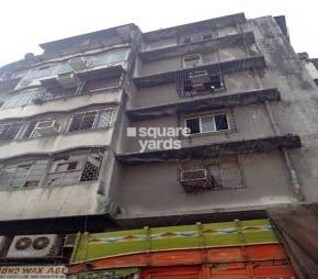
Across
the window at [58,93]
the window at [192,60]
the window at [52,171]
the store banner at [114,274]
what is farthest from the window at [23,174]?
the window at [192,60]

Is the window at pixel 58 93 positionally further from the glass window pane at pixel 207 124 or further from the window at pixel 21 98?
the glass window pane at pixel 207 124

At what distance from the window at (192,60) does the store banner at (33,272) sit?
1183 centimetres

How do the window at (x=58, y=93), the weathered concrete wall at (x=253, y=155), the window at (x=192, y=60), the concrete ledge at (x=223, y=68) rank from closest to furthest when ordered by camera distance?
the weathered concrete wall at (x=253, y=155)
the concrete ledge at (x=223, y=68)
the window at (x=58, y=93)
the window at (x=192, y=60)

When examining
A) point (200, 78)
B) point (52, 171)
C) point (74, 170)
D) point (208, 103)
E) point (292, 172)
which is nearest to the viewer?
point (292, 172)

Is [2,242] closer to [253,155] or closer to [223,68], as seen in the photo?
[253,155]

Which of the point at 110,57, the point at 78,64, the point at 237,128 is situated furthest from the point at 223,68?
the point at 78,64

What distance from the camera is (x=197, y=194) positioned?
1039cm

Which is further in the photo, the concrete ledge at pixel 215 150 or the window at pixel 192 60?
the window at pixel 192 60

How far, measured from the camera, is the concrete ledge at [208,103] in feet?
41.0

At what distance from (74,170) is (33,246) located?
9.88ft

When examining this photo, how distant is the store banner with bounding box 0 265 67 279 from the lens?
8.52 m

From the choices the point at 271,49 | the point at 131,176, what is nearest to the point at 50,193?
the point at 131,176

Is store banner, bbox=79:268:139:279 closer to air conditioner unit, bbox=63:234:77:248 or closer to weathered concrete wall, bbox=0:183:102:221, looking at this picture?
weathered concrete wall, bbox=0:183:102:221

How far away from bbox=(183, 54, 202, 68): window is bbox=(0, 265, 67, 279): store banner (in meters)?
11.8
